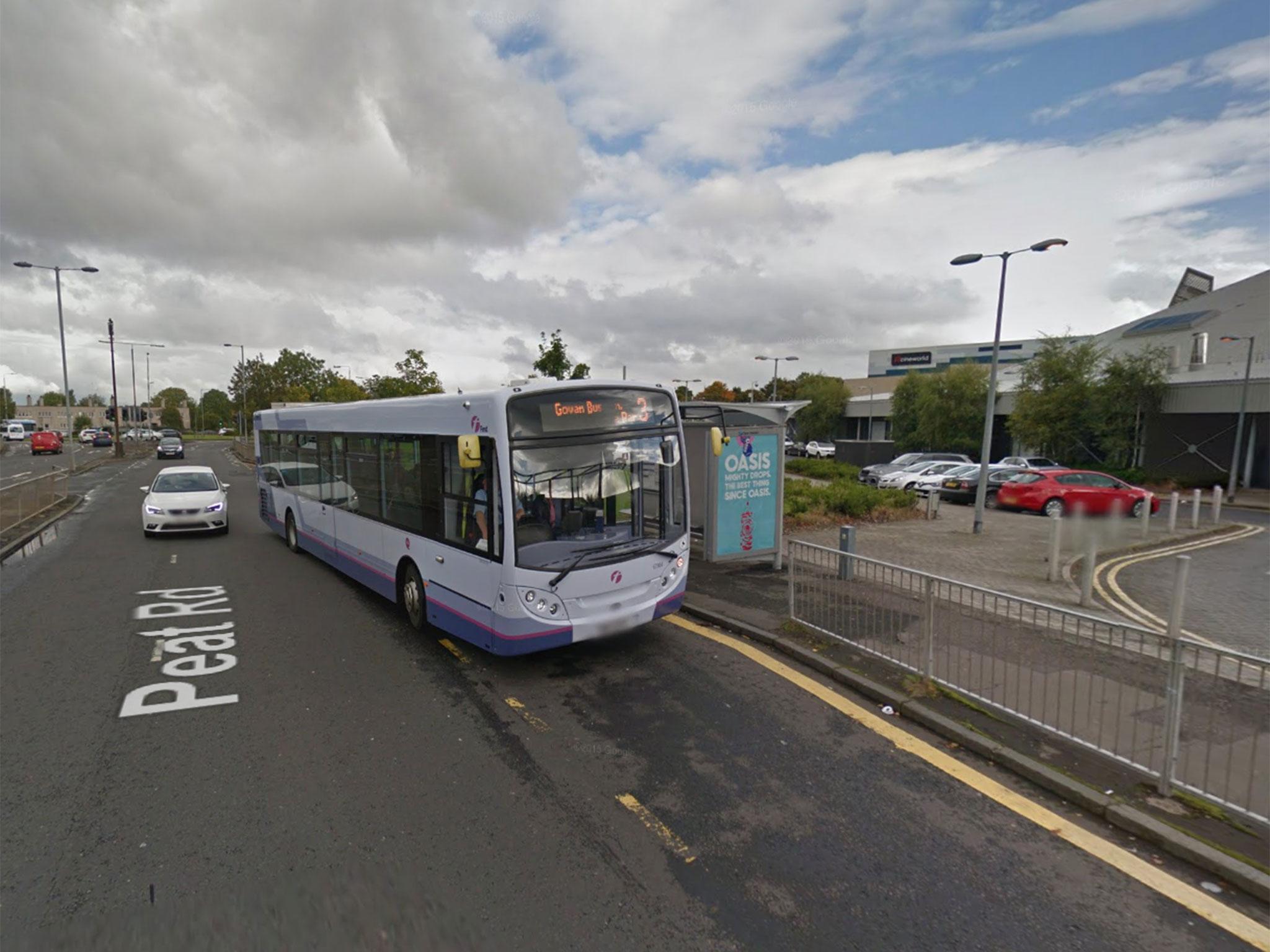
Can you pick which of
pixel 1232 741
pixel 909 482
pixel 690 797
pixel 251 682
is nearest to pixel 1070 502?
pixel 909 482

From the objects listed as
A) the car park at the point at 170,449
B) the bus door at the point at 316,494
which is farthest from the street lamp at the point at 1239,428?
the car park at the point at 170,449

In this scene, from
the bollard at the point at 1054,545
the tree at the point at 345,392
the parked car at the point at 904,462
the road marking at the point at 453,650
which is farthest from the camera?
the tree at the point at 345,392

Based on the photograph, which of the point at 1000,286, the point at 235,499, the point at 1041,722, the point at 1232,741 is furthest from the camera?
the point at 235,499

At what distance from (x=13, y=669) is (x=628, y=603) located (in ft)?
20.4

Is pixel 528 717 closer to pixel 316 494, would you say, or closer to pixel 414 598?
pixel 414 598

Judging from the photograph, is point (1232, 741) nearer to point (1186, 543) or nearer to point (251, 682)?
point (251, 682)

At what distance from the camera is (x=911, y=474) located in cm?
2581

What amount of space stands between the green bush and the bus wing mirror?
20998 millimetres

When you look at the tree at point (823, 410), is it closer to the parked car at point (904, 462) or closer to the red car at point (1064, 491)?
the parked car at point (904, 462)

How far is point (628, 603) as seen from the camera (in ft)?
21.2

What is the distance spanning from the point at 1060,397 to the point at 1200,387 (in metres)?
5.54

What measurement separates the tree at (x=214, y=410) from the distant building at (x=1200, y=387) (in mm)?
115857

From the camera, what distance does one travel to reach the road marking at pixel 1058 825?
3.17 m

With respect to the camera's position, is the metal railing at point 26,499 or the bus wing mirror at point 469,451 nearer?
the bus wing mirror at point 469,451
